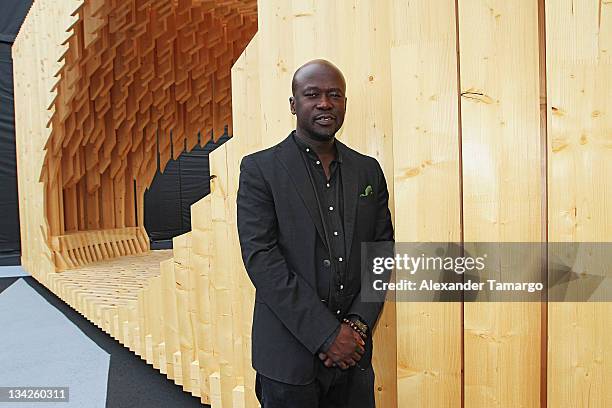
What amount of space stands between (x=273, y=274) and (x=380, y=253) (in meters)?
0.41

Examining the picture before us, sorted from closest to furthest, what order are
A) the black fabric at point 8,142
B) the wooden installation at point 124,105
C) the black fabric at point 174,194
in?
1. the wooden installation at point 124,105
2. the black fabric at point 8,142
3. the black fabric at point 174,194

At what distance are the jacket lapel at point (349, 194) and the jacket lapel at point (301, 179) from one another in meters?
0.08

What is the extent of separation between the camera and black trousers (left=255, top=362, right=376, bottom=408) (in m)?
1.64

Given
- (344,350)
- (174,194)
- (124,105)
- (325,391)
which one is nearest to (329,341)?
(344,350)

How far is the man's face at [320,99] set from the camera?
→ 1.64m

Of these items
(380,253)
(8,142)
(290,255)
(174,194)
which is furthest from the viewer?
(174,194)

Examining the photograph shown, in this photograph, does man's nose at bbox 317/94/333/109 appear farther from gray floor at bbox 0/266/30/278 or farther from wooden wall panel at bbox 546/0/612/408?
gray floor at bbox 0/266/30/278

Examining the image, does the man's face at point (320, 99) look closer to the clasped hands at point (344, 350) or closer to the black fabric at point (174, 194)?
the clasped hands at point (344, 350)

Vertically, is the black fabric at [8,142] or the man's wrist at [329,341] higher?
the black fabric at [8,142]

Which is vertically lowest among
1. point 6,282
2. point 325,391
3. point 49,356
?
point 49,356

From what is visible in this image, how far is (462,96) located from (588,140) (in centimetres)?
42

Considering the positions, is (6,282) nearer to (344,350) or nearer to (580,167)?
(344,350)

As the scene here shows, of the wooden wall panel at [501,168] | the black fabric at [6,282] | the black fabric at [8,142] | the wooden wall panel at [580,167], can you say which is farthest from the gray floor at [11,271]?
the wooden wall panel at [580,167]

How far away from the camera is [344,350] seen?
1.57m
